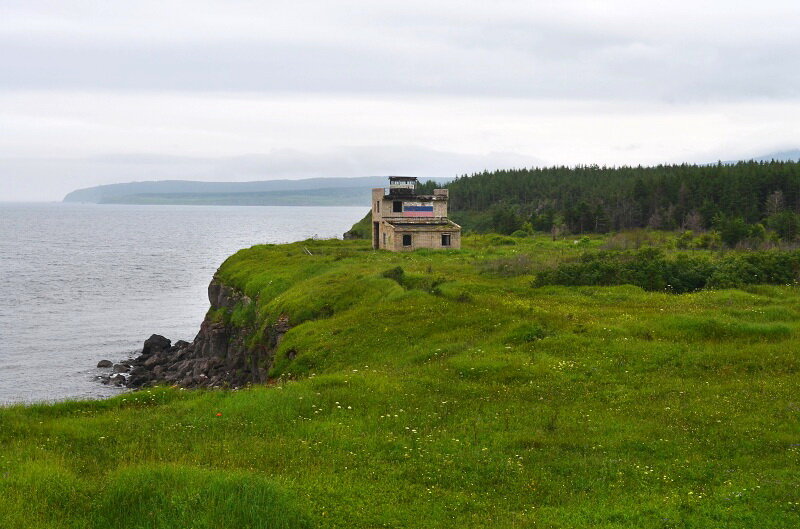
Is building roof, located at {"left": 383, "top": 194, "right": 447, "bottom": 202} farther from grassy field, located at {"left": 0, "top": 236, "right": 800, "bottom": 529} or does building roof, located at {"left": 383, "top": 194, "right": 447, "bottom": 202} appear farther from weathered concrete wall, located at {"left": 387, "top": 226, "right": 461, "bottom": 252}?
grassy field, located at {"left": 0, "top": 236, "right": 800, "bottom": 529}

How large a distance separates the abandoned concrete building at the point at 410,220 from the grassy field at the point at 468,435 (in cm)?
3364

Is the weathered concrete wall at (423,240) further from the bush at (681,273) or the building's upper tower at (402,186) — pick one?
the bush at (681,273)

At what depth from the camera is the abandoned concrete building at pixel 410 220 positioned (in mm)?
63125

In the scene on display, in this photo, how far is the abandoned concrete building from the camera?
63125 mm

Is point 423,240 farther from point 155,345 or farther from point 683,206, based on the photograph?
point 683,206

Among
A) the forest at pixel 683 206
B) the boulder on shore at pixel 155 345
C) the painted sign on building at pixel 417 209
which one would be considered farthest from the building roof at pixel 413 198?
the forest at pixel 683 206

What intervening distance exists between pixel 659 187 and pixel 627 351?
311 ft

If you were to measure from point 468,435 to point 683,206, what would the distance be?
313 feet

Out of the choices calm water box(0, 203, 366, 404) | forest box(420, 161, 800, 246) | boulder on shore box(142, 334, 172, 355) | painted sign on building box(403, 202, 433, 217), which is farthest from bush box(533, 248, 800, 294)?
forest box(420, 161, 800, 246)

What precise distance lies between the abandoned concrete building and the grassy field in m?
33.6

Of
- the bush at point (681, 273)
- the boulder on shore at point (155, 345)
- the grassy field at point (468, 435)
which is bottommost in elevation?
the boulder on shore at point (155, 345)

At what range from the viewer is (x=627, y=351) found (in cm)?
2256

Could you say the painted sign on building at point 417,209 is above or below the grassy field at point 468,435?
above

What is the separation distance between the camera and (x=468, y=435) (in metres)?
16.2
